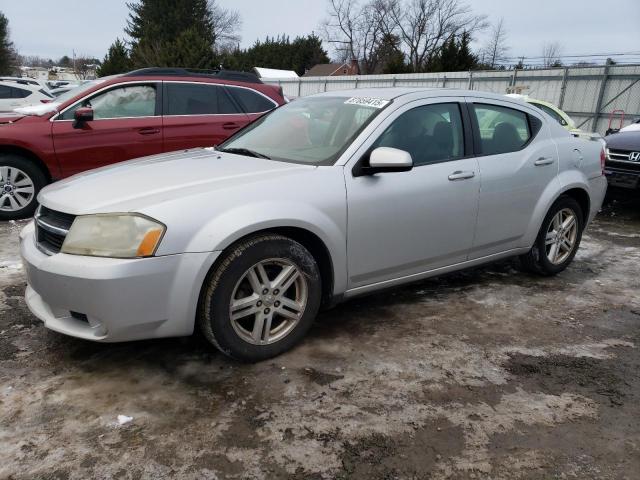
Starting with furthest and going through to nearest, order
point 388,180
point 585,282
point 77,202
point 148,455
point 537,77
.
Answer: point 537,77 → point 585,282 → point 388,180 → point 77,202 → point 148,455

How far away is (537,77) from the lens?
17.9 meters

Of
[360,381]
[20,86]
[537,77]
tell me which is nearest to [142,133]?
[360,381]

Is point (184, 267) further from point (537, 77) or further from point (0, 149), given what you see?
point (537, 77)

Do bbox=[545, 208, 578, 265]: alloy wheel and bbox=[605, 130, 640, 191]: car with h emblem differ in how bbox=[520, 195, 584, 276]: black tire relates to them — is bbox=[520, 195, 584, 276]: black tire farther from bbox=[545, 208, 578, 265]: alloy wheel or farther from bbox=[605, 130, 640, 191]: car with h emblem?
bbox=[605, 130, 640, 191]: car with h emblem

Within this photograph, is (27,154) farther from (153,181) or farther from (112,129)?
(153,181)

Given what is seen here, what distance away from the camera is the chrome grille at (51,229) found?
9.10ft

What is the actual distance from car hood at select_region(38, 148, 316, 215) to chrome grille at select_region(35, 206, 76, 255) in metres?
0.05

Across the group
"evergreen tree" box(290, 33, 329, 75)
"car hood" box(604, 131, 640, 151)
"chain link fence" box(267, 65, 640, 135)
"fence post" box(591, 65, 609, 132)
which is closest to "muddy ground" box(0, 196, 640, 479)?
"car hood" box(604, 131, 640, 151)

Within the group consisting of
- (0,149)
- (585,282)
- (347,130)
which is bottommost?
(585,282)

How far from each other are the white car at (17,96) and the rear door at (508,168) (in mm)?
13598

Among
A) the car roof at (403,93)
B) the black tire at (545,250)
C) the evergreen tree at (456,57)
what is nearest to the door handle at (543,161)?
the black tire at (545,250)

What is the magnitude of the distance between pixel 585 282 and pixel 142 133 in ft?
16.8

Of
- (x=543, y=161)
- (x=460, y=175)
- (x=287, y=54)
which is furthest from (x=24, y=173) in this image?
(x=287, y=54)

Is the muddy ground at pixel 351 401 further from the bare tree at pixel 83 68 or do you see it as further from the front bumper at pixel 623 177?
the bare tree at pixel 83 68
